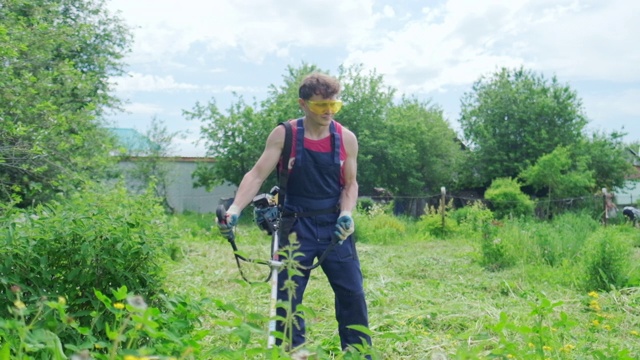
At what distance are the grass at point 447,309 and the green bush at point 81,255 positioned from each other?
0.25m

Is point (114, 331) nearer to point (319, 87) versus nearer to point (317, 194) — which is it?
point (317, 194)

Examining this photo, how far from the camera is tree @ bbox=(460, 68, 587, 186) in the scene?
94.7ft

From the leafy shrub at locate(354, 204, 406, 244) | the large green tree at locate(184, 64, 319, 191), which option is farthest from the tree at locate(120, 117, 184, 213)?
the leafy shrub at locate(354, 204, 406, 244)

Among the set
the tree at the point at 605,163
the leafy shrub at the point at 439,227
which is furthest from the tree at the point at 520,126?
the leafy shrub at the point at 439,227

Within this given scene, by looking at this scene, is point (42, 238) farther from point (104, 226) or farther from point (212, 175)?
point (212, 175)

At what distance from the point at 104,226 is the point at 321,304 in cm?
287

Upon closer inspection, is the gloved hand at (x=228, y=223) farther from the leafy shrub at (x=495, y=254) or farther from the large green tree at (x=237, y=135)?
the large green tree at (x=237, y=135)

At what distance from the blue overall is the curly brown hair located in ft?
Answer: 0.60

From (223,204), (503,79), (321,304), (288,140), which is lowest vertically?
(321,304)

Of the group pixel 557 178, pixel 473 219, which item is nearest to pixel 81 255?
pixel 473 219

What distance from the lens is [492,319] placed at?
207 inches

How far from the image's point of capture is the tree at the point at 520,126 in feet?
94.7

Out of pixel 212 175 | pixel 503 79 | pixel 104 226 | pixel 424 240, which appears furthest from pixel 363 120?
pixel 104 226

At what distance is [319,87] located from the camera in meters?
3.50
